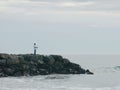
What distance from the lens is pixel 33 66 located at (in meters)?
63.1

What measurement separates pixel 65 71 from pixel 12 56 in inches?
283

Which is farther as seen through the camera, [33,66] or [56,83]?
[33,66]

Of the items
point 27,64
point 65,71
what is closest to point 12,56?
point 27,64

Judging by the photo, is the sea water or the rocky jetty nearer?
the sea water

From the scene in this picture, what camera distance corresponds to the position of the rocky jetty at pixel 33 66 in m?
60.5

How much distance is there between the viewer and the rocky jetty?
6051 centimetres

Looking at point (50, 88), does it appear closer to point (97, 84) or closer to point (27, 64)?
point (97, 84)

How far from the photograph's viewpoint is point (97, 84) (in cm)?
5588

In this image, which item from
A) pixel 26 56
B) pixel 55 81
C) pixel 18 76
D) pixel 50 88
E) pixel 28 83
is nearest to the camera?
pixel 50 88

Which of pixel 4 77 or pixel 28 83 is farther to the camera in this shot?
pixel 4 77

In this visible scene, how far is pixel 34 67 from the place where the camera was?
208 ft

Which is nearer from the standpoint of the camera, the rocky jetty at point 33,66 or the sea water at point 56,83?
the sea water at point 56,83

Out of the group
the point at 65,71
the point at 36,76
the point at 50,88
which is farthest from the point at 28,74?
the point at 50,88

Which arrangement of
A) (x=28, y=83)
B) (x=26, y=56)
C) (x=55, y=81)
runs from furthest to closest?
(x=26, y=56) → (x=55, y=81) → (x=28, y=83)
